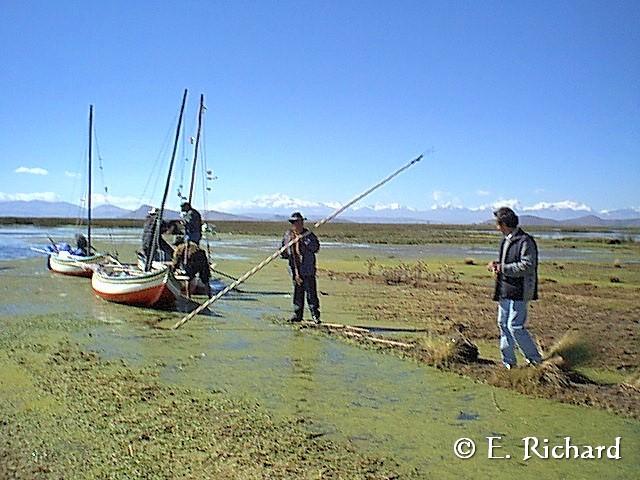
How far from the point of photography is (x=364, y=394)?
7.03 meters

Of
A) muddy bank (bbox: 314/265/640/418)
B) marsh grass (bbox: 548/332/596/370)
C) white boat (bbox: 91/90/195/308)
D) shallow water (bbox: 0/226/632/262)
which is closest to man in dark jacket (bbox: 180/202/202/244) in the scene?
white boat (bbox: 91/90/195/308)

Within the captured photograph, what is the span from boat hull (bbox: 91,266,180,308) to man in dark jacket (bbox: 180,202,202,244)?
1156mm

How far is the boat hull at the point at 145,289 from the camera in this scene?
41.2 feet

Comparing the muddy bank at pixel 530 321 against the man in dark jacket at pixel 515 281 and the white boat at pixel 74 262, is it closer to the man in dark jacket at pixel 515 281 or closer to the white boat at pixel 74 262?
the man in dark jacket at pixel 515 281

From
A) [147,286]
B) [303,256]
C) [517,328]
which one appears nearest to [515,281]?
[517,328]

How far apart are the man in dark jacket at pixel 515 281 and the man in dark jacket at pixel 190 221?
776cm

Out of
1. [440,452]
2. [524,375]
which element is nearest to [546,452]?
[440,452]

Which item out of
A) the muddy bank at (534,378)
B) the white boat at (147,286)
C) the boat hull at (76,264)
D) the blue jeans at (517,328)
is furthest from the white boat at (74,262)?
the blue jeans at (517,328)

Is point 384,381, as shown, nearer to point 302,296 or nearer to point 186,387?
point 186,387

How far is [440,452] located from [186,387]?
10.1 feet

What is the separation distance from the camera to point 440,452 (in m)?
5.39

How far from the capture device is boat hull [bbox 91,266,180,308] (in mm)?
12570

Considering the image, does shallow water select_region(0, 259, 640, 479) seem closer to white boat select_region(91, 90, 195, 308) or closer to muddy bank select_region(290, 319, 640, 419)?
muddy bank select_region(290, 319, 640, 419)

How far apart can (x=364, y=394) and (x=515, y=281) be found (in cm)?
207
